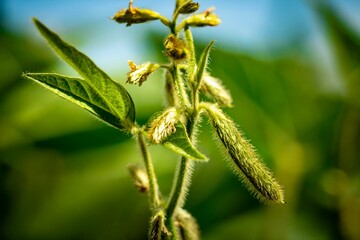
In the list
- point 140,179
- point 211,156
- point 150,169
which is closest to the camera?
point 150,169

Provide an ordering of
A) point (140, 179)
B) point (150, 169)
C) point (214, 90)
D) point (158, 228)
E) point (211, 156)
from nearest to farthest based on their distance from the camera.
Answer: point (158, 228) → point (150, 169) → point (214, 90) → point (140, 179) → point (211, 156)

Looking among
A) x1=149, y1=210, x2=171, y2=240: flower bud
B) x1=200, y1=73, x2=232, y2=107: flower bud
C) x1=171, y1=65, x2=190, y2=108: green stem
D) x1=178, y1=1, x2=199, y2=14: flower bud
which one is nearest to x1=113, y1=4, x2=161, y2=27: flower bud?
x1=178, y1=1, x2=199, y2=14: flower bud

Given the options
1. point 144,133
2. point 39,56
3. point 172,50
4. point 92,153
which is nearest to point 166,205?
point 144,133

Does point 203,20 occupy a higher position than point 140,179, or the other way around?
point 203,20

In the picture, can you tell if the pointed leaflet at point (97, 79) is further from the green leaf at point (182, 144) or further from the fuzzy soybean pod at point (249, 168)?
the fuzzy soybean pod at point (249, 168)

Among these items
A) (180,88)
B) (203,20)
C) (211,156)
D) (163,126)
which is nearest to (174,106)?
(180,88)

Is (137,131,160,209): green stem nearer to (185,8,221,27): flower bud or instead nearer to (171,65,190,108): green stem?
(171,65,190,108): green stem

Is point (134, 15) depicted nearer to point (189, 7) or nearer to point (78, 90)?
point (189, 7)
